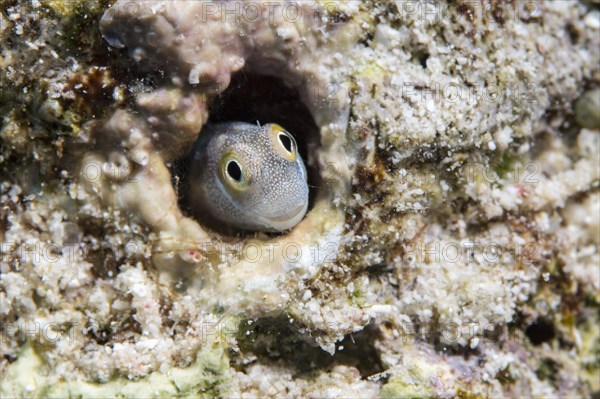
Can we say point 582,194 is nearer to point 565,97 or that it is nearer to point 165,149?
point 565,97

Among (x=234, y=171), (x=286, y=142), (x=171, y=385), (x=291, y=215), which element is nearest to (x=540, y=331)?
(x=291, y=215)

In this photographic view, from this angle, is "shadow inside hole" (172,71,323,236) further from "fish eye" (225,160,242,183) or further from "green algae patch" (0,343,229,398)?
"green algae patch" (0,343,229,398)

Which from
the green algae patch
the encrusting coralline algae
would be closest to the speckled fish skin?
the encrusting coralline algae

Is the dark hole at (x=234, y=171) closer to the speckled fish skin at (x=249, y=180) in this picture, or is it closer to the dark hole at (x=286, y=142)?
the speckled fish skin at (x=249, y=180)

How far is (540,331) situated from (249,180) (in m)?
2.37

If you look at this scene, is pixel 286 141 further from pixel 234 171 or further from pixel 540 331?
pixel 540 331

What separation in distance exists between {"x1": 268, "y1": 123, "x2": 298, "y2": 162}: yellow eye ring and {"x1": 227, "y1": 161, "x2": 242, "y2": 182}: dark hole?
0.24 meters

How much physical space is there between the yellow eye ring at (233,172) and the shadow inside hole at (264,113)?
13.1 inches

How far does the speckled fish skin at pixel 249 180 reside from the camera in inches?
110

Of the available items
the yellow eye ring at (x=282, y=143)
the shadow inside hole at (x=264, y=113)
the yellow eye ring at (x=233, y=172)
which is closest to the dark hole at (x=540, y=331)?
the shadow inside hole at (x=264, y=113)

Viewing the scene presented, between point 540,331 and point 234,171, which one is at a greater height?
point 234,171

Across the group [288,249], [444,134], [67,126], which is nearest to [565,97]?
[444,134]

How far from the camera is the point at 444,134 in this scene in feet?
9.30

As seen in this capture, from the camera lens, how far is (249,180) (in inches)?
110
